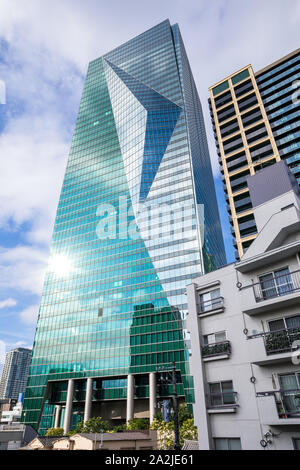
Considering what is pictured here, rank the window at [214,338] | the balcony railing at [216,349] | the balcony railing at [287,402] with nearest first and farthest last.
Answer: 1. the balcony railing at [287,402]
2. the balcony railing at [216,349]
3. the window at [214,338]

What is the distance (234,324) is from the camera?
21172mm

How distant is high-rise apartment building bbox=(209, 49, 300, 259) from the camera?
73312 mm

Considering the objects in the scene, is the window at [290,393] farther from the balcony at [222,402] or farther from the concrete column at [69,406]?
the concrete column at [69,406]

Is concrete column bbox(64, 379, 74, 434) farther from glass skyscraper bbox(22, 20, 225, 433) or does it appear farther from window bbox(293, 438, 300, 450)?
window bbox(293, 438, 300, 450)

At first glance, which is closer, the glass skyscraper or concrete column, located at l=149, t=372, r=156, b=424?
concrete column, located at l=149, t=372, r=156, b=424

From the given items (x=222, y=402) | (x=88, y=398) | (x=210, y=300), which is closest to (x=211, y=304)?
(x=210, y=300)

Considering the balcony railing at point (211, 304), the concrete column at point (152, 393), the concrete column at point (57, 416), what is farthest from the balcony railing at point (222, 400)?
the concrete column at point (57, 416)

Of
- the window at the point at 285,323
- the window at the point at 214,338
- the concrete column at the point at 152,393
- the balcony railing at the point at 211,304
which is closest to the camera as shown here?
the window at the point at 285,323

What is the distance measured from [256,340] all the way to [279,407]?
3.65m

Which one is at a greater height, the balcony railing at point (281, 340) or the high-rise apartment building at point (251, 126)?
the high-rise apartment building at point (251, 126)

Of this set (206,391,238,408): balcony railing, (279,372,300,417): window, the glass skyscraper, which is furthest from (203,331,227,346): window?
the glass skyscraper

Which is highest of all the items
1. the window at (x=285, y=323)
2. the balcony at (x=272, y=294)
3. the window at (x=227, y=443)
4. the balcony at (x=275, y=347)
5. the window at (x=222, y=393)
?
the balcony at (x=272, y=294)

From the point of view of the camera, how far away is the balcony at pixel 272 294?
18234mm

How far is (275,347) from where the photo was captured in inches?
695
